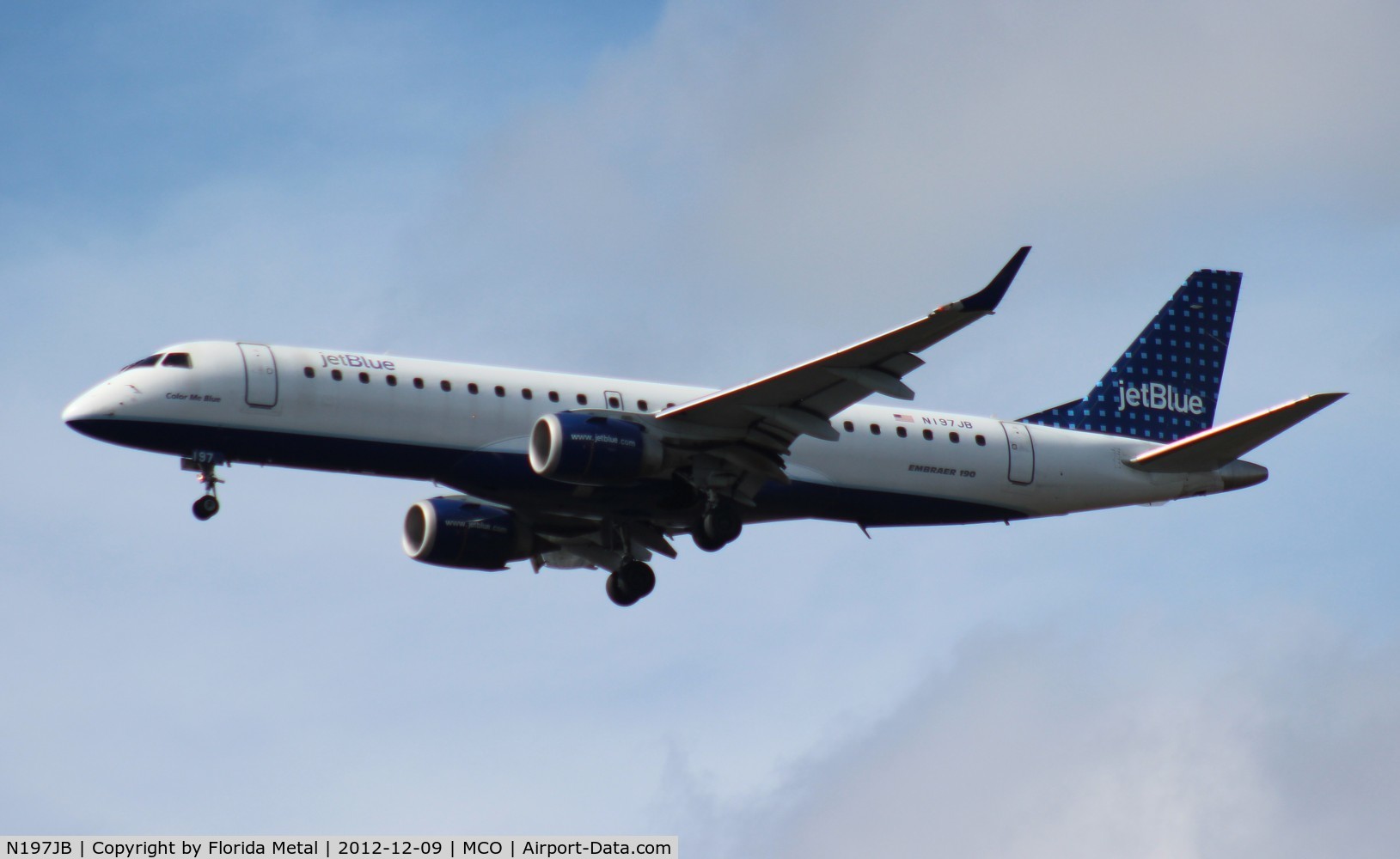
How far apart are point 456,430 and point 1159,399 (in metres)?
17.3

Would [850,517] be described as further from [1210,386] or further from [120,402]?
[120,402]

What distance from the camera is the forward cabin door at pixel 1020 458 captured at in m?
44.3

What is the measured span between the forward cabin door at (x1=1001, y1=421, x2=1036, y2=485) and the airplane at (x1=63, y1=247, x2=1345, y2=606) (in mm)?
43

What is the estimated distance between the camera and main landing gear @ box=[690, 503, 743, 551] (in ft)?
136

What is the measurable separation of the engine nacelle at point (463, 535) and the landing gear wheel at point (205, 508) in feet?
19.9

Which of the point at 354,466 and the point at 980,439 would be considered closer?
the point at 354,466

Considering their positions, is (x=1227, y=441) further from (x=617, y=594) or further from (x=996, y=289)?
(x=617, y=594)

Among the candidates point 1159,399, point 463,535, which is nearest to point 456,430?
point 463,535

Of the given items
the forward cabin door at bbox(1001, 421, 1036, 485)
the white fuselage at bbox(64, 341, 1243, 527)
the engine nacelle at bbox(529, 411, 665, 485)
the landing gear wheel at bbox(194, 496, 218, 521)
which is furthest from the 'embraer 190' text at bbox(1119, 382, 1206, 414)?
the landing gear wheel at bbox(194, 496, 218, 521)

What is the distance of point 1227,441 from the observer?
142 feet

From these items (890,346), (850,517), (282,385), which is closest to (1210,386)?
(850,517)

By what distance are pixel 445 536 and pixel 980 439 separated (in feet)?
38.2

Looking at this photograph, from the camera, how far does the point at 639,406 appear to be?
41.6 m

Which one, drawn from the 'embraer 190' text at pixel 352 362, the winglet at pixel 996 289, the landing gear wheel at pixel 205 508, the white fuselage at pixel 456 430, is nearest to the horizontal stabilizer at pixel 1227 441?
the white fuselage at pixel 456 430
